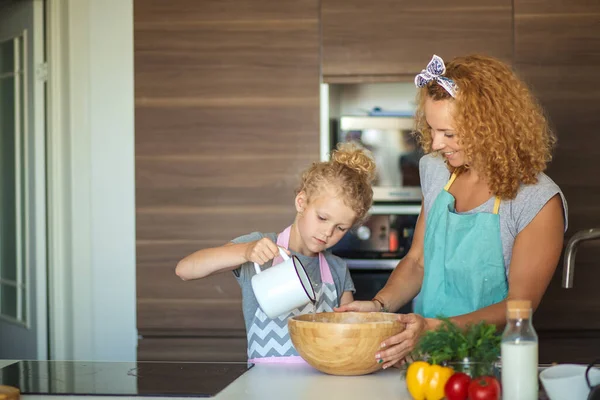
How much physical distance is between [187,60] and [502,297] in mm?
1793

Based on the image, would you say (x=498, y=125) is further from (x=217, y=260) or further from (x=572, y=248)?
(x=217, y=260)

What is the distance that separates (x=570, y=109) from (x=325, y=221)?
5.34ft

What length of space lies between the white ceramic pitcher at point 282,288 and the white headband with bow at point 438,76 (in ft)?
1.82

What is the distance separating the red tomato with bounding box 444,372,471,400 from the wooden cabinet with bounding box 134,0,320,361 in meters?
1.97

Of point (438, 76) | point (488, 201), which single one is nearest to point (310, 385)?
point (488, 201)

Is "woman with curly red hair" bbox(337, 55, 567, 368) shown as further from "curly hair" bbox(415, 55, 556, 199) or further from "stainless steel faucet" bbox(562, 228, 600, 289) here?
"stainless steel faucet" bbox(562, 228, 600, 289)

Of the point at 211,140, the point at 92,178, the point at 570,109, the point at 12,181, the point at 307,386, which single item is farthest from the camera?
the point at 12,181

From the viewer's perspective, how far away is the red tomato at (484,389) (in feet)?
4.49

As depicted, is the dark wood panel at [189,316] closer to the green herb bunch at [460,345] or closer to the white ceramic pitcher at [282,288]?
the white ceramic pitcher at [282,288]

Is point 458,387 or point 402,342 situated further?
point 402,342

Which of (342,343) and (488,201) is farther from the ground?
(488,201)

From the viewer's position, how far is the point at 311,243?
2072mm

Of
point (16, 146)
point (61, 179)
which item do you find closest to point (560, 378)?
point (61, 179)

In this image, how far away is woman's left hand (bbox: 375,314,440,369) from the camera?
168 centimetres
